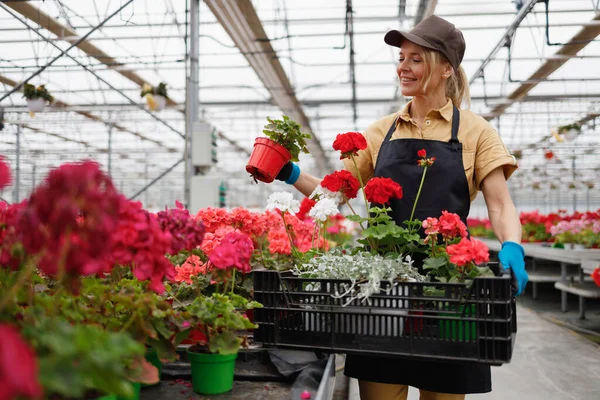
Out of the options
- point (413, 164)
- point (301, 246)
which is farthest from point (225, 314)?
point (301, 246)

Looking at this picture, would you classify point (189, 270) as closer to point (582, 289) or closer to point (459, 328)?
point (459, 328)

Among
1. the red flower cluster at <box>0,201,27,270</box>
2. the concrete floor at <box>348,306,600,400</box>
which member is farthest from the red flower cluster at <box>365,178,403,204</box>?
the concrete floor at <box>348,306,600,400</box>

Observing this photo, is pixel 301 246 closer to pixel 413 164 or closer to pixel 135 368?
pixel 413 164

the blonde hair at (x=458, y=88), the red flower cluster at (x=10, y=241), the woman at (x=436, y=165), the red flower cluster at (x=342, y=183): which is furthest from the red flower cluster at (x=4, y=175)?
the blonde hair at (x=458, y=88)

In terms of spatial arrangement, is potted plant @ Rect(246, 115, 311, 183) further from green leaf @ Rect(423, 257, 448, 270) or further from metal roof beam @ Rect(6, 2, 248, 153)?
metal roof beam @ Rect(6, 2, 248, 153)

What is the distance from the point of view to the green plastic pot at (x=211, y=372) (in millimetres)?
1013

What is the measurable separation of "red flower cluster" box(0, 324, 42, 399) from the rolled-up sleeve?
121cm

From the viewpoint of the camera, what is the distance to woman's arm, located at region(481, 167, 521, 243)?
4.22ft

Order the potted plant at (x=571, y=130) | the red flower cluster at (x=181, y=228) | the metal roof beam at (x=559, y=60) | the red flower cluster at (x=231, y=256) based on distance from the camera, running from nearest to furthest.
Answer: the red flower cluster at (x=181, y=228)
the red flower cluster at (x=231, y=256)
the metal roof beam at (x=559, y=60)
the potted plant at (x=571, y=130)

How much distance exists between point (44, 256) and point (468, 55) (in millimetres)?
8968

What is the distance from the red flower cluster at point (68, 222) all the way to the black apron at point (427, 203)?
3.01 ft

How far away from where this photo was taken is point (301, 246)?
2.07 metres

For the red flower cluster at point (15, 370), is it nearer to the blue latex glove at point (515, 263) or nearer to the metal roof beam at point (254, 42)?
the blue latex glove at point (515, 263)

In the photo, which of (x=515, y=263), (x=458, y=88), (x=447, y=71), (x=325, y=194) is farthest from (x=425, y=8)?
(x=515, y=263)
